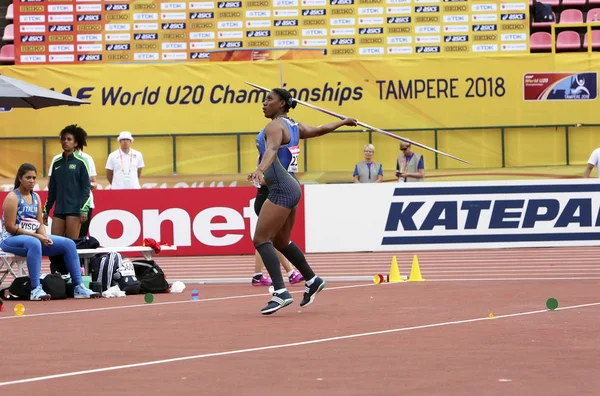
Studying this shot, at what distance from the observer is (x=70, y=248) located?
42.2 feet

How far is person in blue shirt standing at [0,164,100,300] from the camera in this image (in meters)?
12.8

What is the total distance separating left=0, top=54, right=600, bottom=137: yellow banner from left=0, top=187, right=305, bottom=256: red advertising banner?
4.43 metres

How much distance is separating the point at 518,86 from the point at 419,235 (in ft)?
18.1

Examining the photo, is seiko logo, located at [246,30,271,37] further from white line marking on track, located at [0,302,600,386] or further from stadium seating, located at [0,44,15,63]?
white line marking on track, located at [0,302,600,386]

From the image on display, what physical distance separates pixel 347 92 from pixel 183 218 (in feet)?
18.2

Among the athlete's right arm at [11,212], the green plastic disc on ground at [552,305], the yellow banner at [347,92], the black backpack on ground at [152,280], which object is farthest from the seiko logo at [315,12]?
the green plastic disc on ground at [552,305]

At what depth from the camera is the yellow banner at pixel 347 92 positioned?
23.7 meters

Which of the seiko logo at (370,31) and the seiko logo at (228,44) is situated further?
the seiko logo at (228,44)

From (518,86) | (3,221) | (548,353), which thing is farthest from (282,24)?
(548,353)

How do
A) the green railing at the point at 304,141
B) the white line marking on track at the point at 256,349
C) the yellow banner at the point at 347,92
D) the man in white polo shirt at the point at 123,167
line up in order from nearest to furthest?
1. the white line marking on track at the point at 256,349
2. the man in white polo shirt at the point at 123,167
3. the green railing at the point at 304,141
4. the yellow banner at the point at 347,92

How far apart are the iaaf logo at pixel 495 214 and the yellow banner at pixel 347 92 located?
14.2 feet

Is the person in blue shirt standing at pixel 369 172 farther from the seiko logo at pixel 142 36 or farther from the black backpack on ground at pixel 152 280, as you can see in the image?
the seiko logo at pixel 142 36

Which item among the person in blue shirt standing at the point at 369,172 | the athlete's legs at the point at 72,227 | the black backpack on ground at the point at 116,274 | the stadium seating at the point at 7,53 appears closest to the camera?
the black backpack on ground at the point at 116,274

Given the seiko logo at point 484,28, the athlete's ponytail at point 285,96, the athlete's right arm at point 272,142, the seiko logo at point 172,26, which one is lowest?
the athlete's right arm at point 272,142
